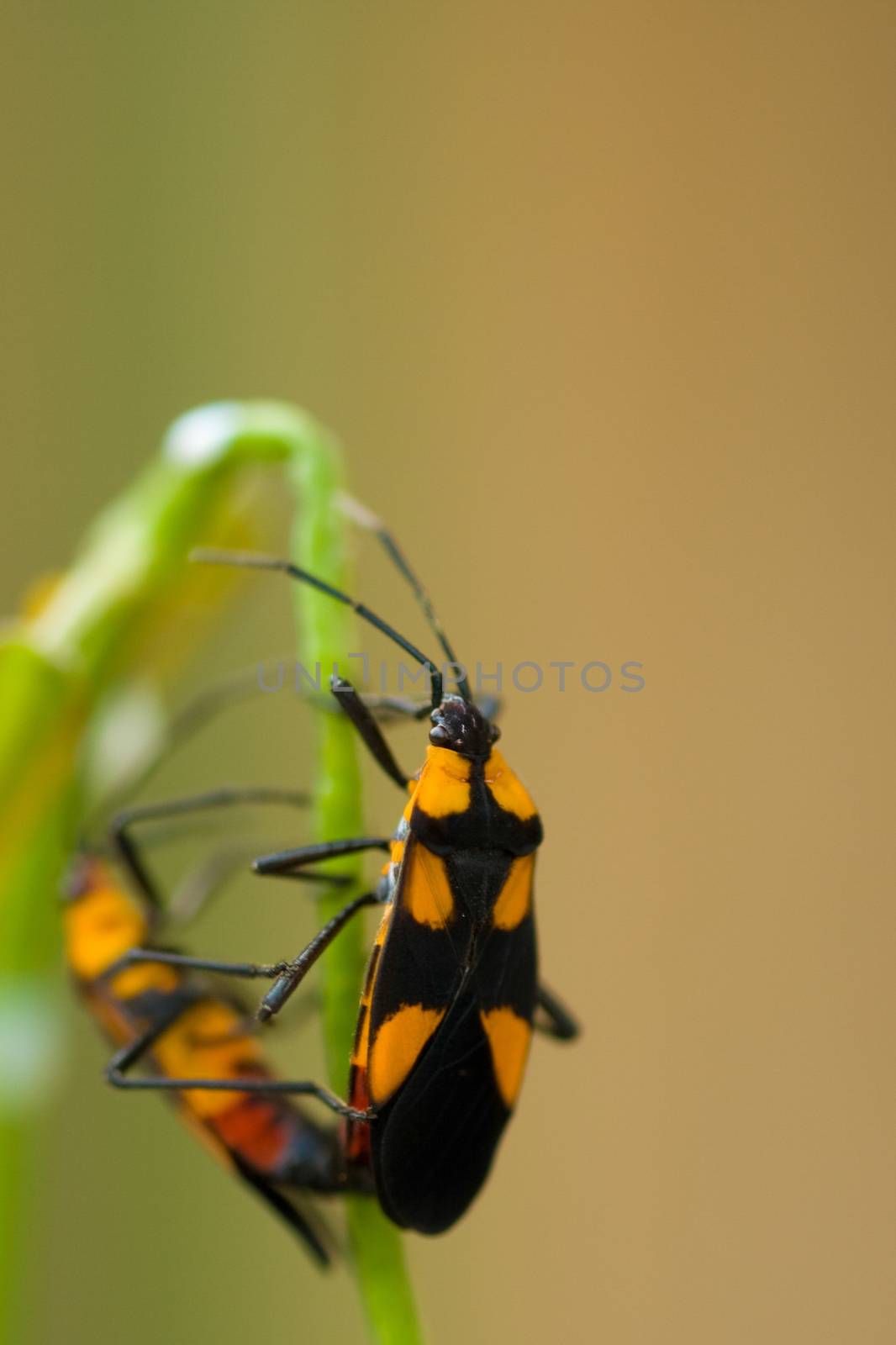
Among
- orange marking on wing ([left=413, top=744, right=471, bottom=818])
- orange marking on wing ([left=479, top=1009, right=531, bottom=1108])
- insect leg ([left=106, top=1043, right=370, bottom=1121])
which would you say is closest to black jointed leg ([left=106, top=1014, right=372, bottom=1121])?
insect leg ([left=106, top=1043, right=370, bottom=1121])

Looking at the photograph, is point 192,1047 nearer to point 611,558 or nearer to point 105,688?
point 105,688

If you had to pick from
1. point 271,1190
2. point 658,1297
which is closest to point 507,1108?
point 271,1190

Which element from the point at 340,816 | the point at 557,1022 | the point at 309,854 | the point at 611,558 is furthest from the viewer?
the point at 611,558

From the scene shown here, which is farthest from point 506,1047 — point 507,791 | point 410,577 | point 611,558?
point 611,558

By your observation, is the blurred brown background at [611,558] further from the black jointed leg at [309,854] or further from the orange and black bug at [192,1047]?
the black jointed leg at [309,854]

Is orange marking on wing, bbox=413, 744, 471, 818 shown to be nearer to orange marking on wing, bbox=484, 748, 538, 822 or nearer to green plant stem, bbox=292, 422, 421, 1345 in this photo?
orange marking on wing, bbox=484, 748, 538, 822

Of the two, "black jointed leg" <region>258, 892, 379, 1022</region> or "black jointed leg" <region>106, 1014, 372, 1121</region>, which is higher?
"black jointed leg" <region>258, 892, 379, 1022</region>

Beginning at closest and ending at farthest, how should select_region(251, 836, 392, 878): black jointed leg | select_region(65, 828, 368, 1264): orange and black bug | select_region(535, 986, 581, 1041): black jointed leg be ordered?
select_region(251, 836, 392, 878): black jointed leg
select_region(65, 828, 368, 1264): orange and black bug
select_region(535, 986, 581, 1041): black jointed leg
